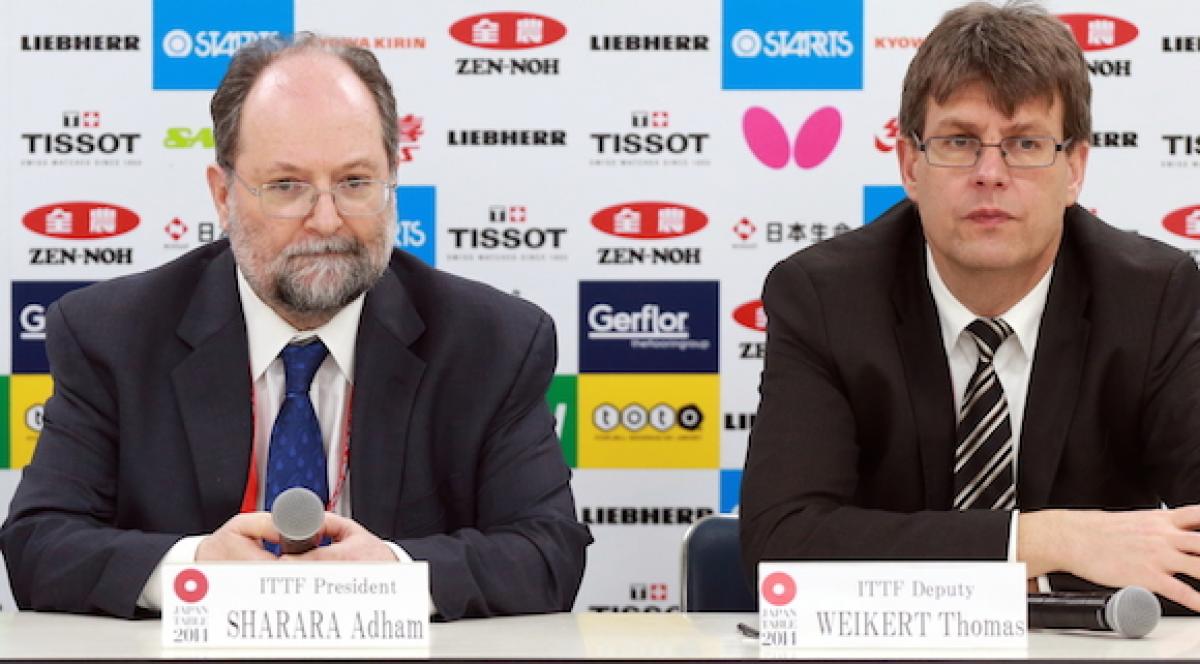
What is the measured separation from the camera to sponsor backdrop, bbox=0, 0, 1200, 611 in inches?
157

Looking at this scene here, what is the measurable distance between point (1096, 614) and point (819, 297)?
3.04 ft

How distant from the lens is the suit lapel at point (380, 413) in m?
2.57

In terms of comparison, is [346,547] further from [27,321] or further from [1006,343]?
[27,321]

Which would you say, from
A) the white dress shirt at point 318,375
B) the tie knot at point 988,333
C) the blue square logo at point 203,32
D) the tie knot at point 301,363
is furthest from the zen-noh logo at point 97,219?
the tie knot at point 988,333

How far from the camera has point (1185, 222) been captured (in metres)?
3.99

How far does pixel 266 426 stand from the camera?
103 inches

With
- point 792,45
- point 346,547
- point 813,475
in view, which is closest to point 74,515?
point 346,547

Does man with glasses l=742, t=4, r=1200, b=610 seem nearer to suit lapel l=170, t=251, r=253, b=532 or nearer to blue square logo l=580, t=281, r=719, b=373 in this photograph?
suit lapel l=170, t=251, r=253, b=532

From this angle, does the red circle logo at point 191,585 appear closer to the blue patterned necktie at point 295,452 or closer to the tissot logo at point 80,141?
the blue patterned necktie at point 295,452

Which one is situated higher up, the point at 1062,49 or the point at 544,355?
the point at 1062,49

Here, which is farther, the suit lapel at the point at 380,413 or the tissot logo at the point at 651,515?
the tissot logo at the point at 651,515

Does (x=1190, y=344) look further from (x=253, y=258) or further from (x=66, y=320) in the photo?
(x=66, y=320)

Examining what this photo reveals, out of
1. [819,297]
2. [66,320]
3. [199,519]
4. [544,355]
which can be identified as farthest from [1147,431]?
[66,320]

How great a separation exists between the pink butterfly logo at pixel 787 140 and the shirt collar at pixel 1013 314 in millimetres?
1284
